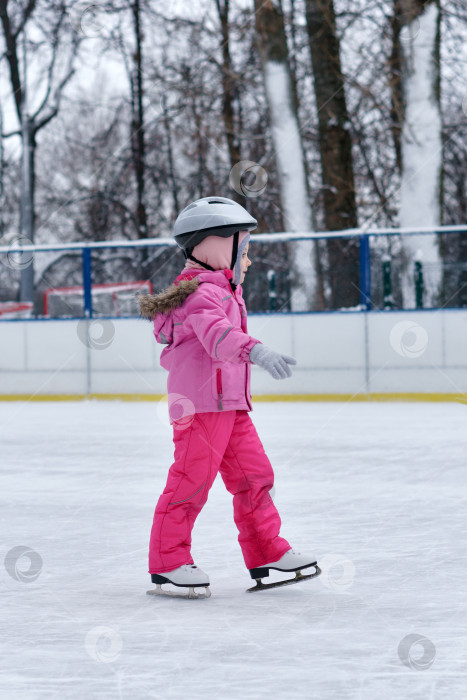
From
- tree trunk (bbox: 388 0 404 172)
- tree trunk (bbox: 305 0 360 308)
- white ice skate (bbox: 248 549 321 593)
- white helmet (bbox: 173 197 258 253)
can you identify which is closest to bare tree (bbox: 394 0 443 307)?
tree trunk (bbox: 388 0 404 172)

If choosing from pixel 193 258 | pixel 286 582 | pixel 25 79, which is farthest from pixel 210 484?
pixel 25 79

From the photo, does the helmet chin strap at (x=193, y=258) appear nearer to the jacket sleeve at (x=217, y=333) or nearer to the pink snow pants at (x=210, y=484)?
the jacket sleeve at (x=217, y=333)

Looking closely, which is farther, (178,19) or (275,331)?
(178,19)

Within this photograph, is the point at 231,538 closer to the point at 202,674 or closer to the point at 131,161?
the point at 202,674

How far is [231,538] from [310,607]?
42.2 inches

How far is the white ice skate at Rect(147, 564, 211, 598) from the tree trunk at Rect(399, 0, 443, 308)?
11.3 meters

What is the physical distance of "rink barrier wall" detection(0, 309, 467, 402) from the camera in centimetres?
1102

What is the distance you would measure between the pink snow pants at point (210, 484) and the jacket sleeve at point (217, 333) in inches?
9.6

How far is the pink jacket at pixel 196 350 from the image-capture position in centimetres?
327

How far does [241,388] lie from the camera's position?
3.34 meters

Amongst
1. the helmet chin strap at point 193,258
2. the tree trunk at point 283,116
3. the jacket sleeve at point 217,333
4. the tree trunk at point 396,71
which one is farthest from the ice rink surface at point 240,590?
the tree trunk at point 283,116

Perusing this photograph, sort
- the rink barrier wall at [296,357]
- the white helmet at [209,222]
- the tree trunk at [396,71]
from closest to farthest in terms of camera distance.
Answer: the white helmet at [209,222] < the rink barrier wall at [296,357] < the tree trunk at [396,71]

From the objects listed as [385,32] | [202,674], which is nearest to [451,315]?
[385,32]

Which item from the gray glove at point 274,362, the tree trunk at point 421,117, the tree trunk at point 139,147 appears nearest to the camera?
the gray glove at point 274,362
